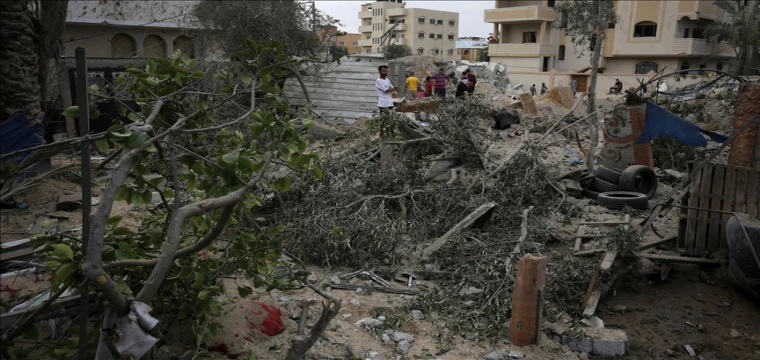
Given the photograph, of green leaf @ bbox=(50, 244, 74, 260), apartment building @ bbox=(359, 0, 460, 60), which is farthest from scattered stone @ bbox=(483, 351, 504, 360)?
apartment building @ bbox=(359, 0, 460, 60)

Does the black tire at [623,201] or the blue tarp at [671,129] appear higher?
the blue tarp at [671,129]

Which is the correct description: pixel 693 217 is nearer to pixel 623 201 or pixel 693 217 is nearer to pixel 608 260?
pixel 608 260

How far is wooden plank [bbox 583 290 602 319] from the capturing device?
16.3ft

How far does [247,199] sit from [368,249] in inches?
124

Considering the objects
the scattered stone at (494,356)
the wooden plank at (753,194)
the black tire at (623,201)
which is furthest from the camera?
the black tire at (623,201)

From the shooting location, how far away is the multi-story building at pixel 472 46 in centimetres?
5495

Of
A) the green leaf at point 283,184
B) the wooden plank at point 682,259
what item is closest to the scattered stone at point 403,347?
the green leaf at point 283,184

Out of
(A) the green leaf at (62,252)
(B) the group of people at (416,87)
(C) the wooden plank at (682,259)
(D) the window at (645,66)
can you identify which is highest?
(D) the window at (645,66)

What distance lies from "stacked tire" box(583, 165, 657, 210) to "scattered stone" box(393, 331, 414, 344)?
4.76 meters

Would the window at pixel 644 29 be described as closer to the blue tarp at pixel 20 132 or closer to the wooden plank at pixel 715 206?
the wooden plank at pixel 715 206

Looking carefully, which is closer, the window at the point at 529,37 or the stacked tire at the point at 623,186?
the stacked tire at the point at 623,186

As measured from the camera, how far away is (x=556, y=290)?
5406 millimetres

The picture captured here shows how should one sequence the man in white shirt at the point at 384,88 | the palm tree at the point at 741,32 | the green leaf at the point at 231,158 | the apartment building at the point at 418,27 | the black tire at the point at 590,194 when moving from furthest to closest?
the apartment building at the point at 418,27, the palm tree at the point at 741,32, the man in white shirt at the point at 384,88, the black tire at the point at 590,194, the green leaf at the point at 231,158

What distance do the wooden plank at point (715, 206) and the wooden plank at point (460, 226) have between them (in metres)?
2.35
